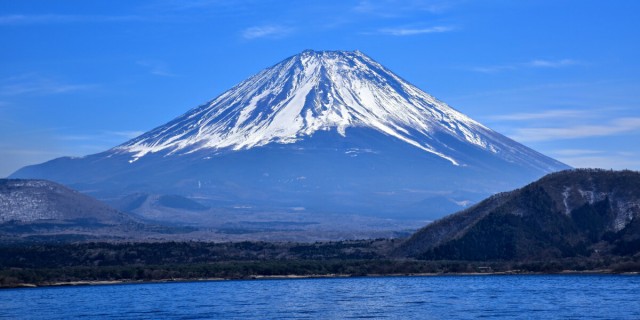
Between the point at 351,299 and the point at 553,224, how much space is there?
41.8 meters

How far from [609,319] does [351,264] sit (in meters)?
52.4

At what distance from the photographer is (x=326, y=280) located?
10556 cm

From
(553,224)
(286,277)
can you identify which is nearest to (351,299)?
(286,277)

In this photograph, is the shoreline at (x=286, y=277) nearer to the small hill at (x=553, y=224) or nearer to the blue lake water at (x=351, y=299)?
the blue lake water at (x=351, y=299)

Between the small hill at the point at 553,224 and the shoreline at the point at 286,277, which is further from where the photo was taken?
the small hill at the point at 553,224

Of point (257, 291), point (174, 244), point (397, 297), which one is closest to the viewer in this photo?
point (397, 297)

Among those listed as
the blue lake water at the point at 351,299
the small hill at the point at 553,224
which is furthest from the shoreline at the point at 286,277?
the small hill at the point at 553,224

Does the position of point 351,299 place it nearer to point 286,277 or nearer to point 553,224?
point 286,277

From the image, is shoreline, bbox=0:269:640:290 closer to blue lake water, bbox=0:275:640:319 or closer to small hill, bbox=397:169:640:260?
blue lake water, bbox=0:275:640:319

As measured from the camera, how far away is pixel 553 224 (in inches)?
4596

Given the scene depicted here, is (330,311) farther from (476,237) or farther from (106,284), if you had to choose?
(476,237)

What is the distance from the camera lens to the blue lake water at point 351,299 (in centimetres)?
7094

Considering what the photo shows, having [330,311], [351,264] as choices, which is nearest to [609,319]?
[330,311]

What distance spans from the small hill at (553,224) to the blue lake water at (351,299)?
11780 mm
